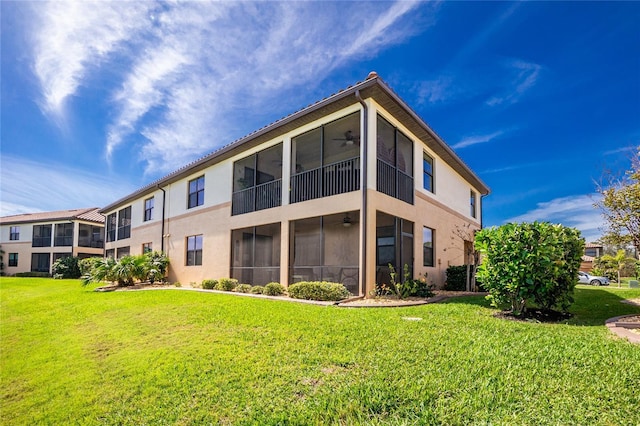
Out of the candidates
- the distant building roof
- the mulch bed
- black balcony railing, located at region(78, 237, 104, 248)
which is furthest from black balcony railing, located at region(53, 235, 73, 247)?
the mulch bed

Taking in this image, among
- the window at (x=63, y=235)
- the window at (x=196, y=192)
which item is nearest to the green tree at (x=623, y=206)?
the window at (x=196, y=192)

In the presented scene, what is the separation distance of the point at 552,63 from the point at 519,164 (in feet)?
28.8

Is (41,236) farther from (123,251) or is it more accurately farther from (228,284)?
(228,284)

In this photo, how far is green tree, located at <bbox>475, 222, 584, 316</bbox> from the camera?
21.6 feet

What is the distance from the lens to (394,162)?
12.0m

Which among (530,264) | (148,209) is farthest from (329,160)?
(148,209)

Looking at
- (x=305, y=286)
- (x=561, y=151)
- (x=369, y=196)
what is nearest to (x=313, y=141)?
(x=369, y=196)

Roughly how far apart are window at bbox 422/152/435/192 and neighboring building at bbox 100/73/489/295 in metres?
0.06

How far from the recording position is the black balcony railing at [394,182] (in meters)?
11.1

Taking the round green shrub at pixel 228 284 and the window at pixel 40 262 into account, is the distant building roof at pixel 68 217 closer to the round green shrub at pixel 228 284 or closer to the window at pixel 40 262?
the window at pixel 40 262

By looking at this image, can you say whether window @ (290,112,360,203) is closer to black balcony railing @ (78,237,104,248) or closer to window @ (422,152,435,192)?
window @ (422,152,435,192)

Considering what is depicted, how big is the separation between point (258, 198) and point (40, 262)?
34.0 metres

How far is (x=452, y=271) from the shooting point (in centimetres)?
1409

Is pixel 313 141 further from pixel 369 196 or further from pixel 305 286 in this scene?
pixel 305 286
